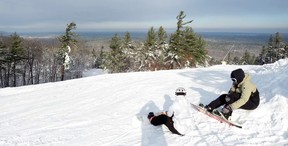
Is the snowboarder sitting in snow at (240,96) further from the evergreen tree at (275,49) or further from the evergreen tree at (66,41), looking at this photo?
the evergreen tree at (275,49)

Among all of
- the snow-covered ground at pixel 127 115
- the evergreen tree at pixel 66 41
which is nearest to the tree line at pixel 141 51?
the evergreen tree at pixel 66 41

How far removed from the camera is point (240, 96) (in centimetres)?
832

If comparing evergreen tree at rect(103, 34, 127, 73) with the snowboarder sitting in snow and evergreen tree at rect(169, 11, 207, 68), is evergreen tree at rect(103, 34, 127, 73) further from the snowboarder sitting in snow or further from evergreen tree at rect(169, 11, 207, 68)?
the snowboarder sitting in snow

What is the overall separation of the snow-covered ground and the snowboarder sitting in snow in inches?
12.7

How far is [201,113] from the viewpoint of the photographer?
9.01 m

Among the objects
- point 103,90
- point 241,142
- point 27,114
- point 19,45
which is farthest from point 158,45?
point 241,142

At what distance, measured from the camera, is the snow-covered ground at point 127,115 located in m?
7.52

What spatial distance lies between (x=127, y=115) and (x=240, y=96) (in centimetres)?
356

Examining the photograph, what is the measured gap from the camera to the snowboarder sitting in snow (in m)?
8.12

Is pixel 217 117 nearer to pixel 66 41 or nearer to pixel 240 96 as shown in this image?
pixel 240 96

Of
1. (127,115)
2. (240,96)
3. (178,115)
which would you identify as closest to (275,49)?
(240,96)

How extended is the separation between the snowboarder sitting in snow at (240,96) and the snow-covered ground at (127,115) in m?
0.32

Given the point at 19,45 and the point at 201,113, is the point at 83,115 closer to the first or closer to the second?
the point at 201,113

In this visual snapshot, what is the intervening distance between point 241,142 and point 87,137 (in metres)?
3.96
